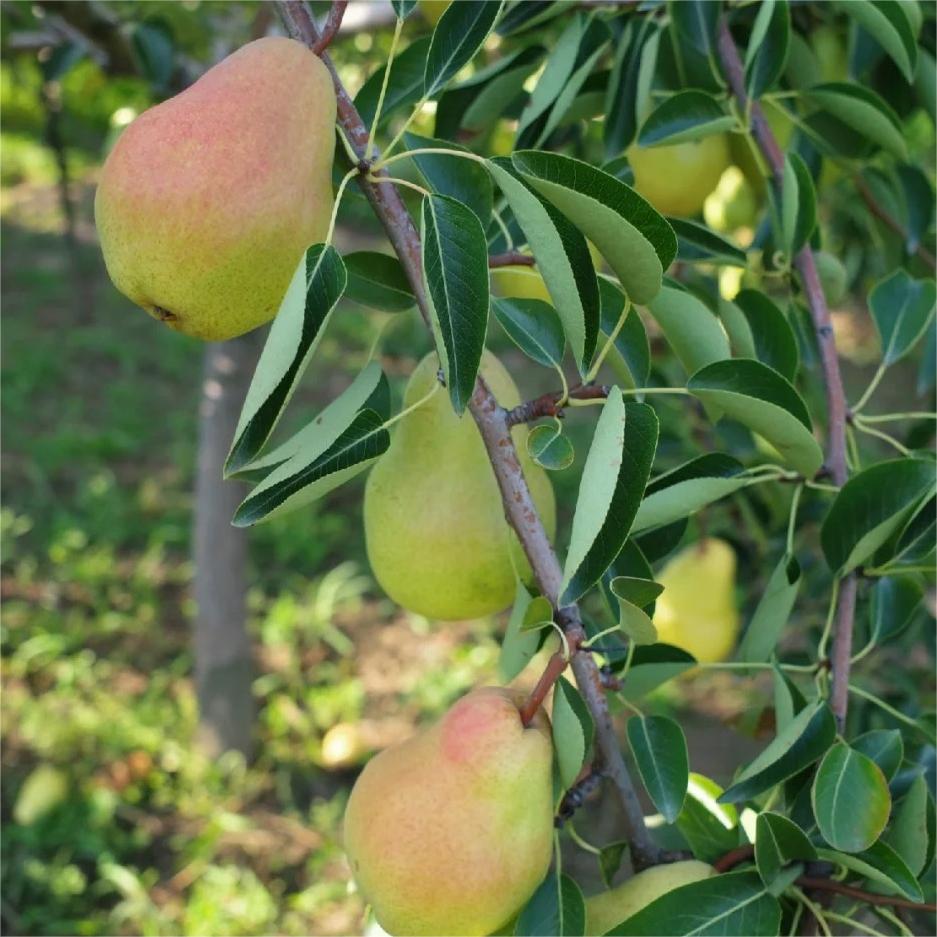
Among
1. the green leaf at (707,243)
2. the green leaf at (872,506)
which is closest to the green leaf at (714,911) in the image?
the green leaf at (872,506)

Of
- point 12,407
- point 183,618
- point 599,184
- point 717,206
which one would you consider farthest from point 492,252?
point 12,407

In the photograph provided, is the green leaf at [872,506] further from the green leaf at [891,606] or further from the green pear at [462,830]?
the green pear at [462,830]

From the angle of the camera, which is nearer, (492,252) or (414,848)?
(414,848)

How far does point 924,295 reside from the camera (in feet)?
3.16

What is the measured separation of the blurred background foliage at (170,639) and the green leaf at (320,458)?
467mm

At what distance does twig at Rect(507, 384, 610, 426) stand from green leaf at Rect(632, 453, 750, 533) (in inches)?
3.7

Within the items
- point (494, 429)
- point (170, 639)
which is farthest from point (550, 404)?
point (170, 639)

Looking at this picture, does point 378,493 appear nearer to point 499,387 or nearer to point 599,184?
point 499,387

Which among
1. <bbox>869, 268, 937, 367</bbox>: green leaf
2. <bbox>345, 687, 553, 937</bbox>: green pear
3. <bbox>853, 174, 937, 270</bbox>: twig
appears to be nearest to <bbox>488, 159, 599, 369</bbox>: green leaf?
<bbox>345, 687, 553, 937</bbox>: green pear

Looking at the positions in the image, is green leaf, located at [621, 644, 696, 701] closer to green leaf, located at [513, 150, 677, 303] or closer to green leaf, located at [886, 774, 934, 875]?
green leaf, located at [886, 774, 934, 875]

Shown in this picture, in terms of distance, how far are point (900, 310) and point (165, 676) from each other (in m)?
1.83

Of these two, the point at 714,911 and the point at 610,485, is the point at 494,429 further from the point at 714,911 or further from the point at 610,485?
the point at 714,911

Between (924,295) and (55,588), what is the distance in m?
2.10

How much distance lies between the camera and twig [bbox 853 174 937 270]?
1120 mm
